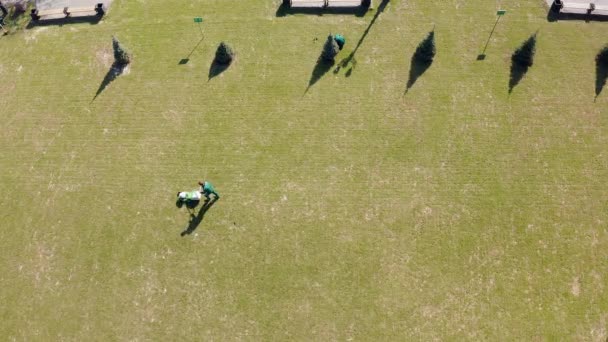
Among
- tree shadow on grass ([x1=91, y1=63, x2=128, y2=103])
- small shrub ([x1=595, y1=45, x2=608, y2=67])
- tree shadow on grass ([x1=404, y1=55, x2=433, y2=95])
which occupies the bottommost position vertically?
tree shadow on grass ([x1=91, y1=63, x2=128, y2=103])

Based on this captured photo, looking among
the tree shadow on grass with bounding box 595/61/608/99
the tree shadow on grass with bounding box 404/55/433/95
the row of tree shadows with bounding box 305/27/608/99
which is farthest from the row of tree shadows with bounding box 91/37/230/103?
the tree shadow on grass with bounding box 595/61/608/99

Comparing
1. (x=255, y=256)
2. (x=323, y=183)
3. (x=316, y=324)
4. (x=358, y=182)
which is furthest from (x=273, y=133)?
(x=316, y=324)

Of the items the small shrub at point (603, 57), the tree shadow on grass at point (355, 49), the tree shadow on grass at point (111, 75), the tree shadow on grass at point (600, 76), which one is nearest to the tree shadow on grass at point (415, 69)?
the tree shadow on grass at point (355, 49)

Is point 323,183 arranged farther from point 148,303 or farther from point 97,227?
point 97,227

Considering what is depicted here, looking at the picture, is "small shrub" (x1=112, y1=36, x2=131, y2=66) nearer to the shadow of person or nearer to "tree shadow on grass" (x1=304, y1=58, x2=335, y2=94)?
the shadow of person

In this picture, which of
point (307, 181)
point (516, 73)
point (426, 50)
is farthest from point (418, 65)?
point (307, 181)
